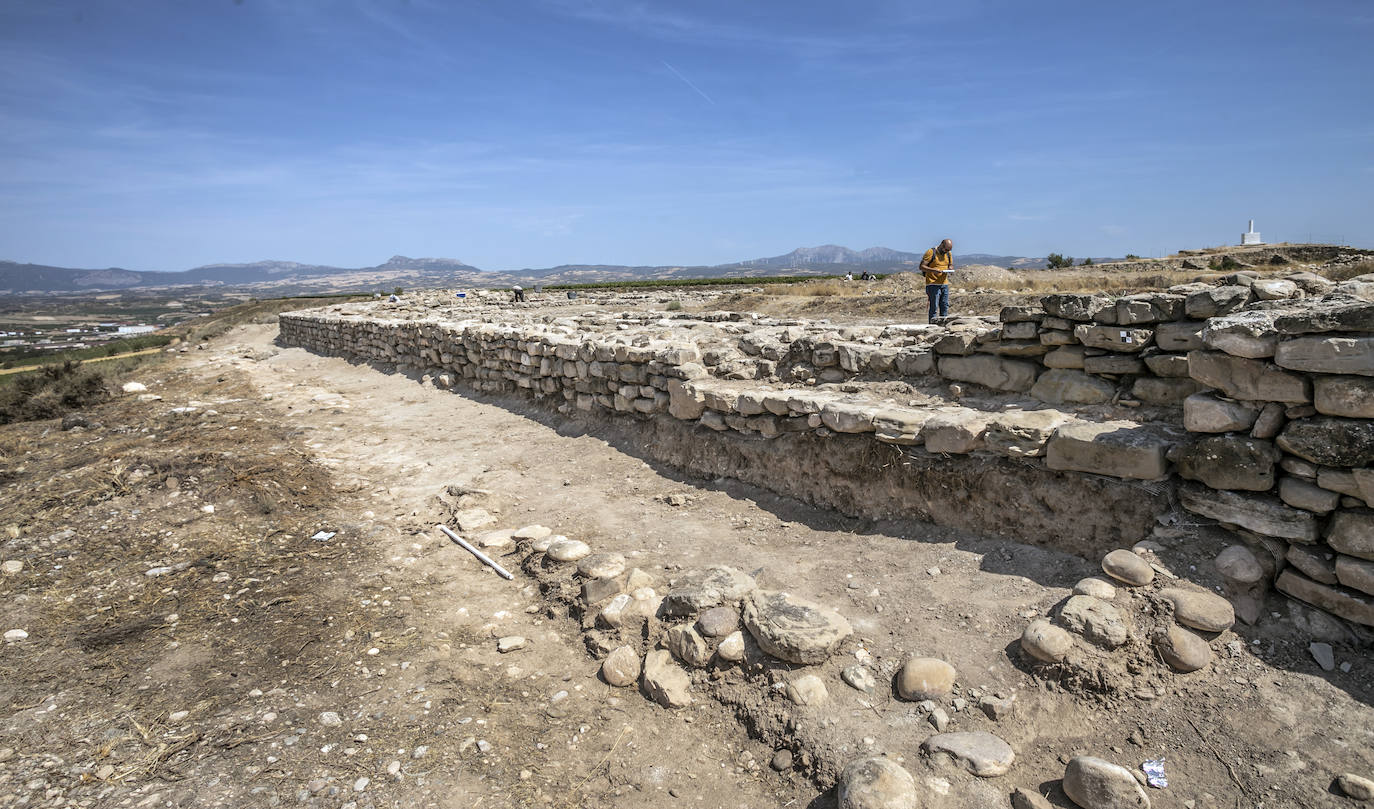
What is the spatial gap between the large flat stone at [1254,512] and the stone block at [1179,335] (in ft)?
3.82

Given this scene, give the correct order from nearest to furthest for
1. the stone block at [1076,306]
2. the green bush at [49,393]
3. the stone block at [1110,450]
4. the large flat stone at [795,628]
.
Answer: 1. the large flat stone at [795,628]
2. the stone block at [1110,450]
3. the stone block at [1076,306]
4. the green bush at [49,393]

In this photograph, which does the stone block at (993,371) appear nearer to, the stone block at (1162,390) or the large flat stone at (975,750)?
the stone block at (1162,390)

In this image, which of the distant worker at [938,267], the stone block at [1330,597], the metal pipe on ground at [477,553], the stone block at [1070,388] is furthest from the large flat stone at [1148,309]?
the distant worker at [938,267]

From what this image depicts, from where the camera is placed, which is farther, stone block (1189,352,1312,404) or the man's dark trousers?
the man's dark trousers

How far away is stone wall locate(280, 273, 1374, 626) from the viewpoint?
10.1 feet

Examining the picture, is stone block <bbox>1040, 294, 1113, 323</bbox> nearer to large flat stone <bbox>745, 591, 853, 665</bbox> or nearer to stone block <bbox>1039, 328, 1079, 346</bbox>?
stone block <bbox>1039, 328, 1079, 346</bbox>

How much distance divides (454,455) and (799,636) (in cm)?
540

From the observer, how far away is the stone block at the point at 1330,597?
117 inches

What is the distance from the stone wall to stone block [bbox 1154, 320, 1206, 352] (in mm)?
11

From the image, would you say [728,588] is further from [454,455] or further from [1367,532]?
[454,455]

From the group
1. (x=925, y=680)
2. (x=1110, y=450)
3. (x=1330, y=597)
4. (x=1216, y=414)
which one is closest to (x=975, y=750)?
(x=925, y=680)

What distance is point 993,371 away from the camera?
5.41 meters

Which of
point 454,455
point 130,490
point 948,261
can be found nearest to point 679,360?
point 454,455

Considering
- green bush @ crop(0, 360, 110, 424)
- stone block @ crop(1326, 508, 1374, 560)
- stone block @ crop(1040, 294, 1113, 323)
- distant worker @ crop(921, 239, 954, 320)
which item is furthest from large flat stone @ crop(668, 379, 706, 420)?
green bush @ crop(0, 360, 110, 424)
